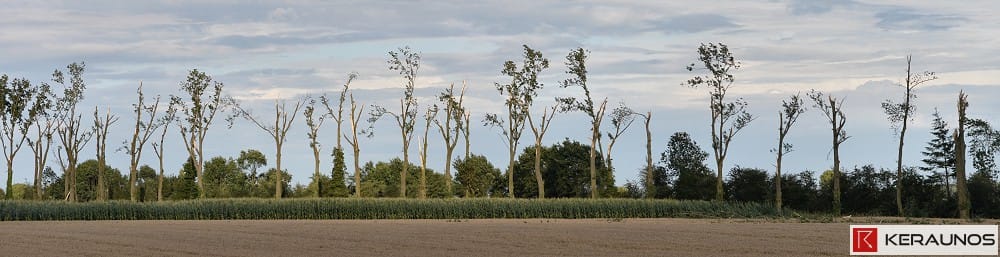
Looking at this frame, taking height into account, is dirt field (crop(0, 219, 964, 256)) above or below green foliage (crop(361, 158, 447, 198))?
below

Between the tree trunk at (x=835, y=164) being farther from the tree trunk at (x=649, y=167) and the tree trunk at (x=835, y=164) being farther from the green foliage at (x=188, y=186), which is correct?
the green foliage at (x=188, y=186)

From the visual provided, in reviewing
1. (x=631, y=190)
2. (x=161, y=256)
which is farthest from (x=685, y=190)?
(x=161, y=256)

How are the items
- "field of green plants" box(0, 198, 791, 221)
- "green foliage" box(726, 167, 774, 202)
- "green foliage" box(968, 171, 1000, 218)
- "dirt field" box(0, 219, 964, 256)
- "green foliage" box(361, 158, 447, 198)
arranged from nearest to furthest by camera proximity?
"dirt field" box(0, 219, 964, 256) < "field of green plants" box(0, 198, 791, 221) < "green foliage" box(968, 171, 1000, 218) < "green foliage" box(726, 167, 774, 202) < "green foliage" box(361, 158, 447, 198)

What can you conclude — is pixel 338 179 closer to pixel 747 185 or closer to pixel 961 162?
pixel 747 185

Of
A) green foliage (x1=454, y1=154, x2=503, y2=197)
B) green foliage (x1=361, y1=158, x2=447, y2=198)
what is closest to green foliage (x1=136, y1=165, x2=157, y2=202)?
green foliage (x1=361, y1=158, x2=447, y2=198)

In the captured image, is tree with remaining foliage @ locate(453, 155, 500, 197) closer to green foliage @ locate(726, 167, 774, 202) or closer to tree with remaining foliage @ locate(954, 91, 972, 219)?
green foliage @ locate(726, 167, 774, 202)

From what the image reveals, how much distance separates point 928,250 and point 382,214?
79.6 feet

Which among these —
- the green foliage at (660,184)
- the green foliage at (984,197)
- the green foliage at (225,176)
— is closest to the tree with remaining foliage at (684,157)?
the green foliage at (660,184)

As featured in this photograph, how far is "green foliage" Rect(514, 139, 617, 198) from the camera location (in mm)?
59188

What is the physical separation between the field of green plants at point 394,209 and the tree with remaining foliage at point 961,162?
19.0 ft

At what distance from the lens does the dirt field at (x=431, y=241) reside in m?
20.0

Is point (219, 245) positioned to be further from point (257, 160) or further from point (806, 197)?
point (257, 160)

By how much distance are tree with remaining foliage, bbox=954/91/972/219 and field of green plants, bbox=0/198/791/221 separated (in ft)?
19.0

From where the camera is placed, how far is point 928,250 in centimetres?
2075
